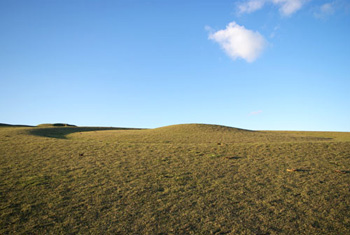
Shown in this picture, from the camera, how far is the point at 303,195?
5863 mm

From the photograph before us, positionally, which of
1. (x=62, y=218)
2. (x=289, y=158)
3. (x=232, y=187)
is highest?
(x=289, y=158)

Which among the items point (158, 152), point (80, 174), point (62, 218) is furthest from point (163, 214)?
point (158, 152)

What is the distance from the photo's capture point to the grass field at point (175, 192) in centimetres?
461

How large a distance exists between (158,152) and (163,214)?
4.79 meters

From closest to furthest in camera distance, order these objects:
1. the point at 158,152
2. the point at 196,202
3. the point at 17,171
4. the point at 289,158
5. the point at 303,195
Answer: the point at 196,202 → the point at 303,195 → the point at 17,171 → the point at 289,158 → the point at 158,152

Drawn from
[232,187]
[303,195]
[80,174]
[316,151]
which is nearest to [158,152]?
[80,174]

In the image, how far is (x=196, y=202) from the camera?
5414 millimetres

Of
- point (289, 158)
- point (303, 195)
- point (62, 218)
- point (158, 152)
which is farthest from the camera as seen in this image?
point (158, 152)

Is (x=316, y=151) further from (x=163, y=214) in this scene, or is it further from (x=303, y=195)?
(x=163, y=214)

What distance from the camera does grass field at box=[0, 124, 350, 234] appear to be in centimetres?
461

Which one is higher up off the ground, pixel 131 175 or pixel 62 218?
pixel 131 175

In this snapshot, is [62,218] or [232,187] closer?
[62,218]

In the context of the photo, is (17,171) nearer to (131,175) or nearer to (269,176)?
A: (131,175)

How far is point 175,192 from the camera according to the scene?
587 cm
